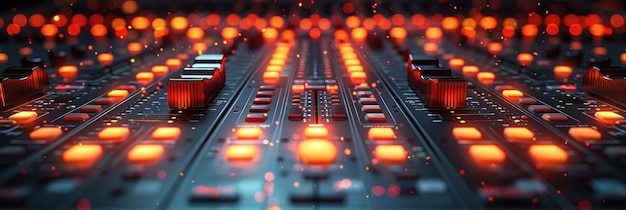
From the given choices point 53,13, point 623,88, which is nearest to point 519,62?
point 623,88

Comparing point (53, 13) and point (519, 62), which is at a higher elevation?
point (53, 13)

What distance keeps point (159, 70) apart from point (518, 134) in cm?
450

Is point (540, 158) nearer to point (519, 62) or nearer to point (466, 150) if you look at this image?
point (466, 150)

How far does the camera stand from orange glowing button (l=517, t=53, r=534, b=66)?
6760 mm

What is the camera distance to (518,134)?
11.4ft

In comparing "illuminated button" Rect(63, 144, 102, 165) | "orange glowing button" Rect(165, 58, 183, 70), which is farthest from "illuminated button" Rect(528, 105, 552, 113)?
"orange glowing button" Rect(165, 58, 183, 70)

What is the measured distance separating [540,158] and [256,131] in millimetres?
1802

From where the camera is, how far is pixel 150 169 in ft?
9.37

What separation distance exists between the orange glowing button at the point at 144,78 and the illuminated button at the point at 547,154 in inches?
157

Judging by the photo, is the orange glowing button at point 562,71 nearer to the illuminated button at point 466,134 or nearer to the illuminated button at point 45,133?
the illuminated button at point 466,134

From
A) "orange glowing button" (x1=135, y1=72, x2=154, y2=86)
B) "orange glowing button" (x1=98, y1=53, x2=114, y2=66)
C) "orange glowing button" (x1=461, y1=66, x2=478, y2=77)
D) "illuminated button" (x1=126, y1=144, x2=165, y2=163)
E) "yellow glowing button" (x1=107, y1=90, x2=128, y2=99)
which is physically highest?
"orange glowing button" (x1=98, y1=53, x2=114, y2=66)

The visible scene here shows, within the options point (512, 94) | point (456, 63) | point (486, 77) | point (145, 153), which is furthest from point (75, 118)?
point (456, 63)

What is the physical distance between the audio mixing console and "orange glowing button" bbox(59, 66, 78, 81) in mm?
44

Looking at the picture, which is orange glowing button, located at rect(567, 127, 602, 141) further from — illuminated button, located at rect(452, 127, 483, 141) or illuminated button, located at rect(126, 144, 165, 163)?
illuminated button, located at rect(126, 144, 165, 163)
